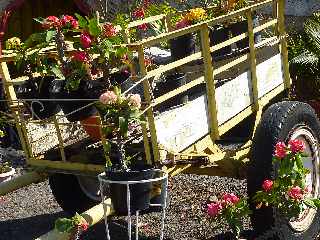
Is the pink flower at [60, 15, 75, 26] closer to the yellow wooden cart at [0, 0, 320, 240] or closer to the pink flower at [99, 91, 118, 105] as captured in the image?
the yellow wooden cart at [0, 0, 320, 240]

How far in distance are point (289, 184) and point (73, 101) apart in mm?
1500

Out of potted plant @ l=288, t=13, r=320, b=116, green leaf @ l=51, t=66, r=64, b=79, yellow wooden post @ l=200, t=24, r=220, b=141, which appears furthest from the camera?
potted plant @ l=288, t=13, r=320, b=116

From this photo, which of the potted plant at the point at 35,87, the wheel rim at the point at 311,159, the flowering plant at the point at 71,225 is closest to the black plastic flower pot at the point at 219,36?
the wheel rim at the point at 311,159

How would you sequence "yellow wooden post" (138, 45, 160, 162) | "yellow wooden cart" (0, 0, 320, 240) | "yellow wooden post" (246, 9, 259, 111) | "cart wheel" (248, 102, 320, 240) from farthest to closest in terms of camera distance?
"yellow wooden post" (246, 9, 259, 111) → "cart wheel" (248, 102, 320, 240) → "yellow wooden cart" (0, 0, 320, 240) → "yellow wooden post" (138, 45, 160, 162)

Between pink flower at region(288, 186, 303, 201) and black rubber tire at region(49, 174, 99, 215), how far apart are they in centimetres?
229

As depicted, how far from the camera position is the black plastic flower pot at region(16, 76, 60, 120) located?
14.3 feet

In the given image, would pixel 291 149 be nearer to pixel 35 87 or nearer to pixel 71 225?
pixel 71 225

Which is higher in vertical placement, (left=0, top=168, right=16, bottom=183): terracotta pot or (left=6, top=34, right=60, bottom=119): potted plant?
(left=6, top=34, right=60, bottom=119): potted plant

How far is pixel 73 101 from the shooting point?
4.16m

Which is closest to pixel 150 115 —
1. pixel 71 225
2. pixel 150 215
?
pixel 71 225

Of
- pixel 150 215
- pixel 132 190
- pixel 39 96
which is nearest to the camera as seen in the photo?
pixel 132 190

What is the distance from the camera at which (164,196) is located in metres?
3.88

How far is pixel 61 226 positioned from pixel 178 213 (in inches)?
87.6

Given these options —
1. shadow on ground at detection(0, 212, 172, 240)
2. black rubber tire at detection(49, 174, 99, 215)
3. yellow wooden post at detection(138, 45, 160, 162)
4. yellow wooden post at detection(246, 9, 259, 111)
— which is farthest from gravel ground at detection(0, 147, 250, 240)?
yellow wooden post at detection(138, 45, 160, 162)
